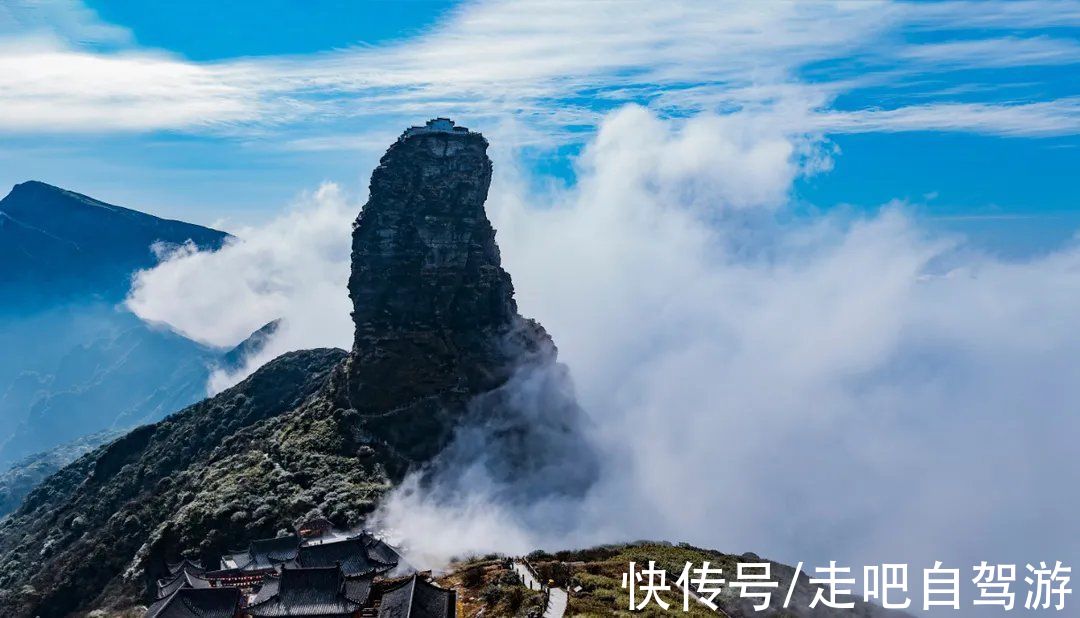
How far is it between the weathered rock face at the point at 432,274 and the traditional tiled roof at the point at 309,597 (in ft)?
222

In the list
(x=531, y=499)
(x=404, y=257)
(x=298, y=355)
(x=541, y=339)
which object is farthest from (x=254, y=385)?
(x=531, y=499)

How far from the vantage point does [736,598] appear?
75.9 metres

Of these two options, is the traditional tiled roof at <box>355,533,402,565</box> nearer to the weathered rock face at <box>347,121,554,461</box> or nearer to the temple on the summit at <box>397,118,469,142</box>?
the weathered rock face at <box>347,121,554,461</box>

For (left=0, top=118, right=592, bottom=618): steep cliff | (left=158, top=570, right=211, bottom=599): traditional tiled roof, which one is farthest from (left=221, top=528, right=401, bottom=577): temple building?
(left=0, top=118, right=592, bottom=618): steep cliff

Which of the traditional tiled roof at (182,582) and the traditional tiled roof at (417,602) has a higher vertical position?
the traditional tiled roof at (182,582)

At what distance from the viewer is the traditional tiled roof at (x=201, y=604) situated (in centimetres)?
7362

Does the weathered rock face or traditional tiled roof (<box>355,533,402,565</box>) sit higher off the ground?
the weathered rock face

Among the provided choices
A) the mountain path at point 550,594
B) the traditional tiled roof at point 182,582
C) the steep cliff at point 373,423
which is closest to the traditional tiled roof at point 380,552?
the traditional tiled roof at point 182,582

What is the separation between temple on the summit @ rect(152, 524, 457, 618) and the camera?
64438 mm

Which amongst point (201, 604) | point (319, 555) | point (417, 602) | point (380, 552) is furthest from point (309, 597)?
point (380, 552)

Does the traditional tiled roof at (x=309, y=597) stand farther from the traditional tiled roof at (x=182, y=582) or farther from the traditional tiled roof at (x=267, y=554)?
the traditional tiled roof at (x=267, y=554)

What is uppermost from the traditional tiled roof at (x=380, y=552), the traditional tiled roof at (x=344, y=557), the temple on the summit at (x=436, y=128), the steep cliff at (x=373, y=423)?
the temple on the summit at (x=436, y=128)

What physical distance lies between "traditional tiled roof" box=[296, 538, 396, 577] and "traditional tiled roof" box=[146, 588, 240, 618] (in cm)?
956

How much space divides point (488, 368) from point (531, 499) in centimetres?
2569
